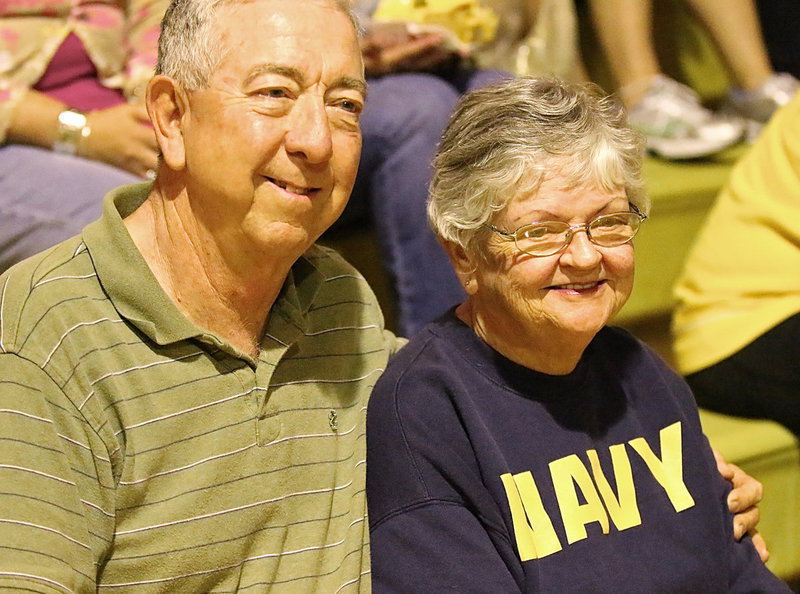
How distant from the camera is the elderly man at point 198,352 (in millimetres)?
1042

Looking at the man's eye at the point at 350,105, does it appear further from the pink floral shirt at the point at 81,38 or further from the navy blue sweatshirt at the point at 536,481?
the pink floral shirt at the point at 81,38

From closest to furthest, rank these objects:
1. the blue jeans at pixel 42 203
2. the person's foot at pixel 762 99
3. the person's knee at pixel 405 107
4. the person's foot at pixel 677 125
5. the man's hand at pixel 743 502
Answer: the man's hand at pixel 743 502
the blue jeans at pixel 42 203
the person's knee at pixel 405 107
the person's foot at pixel 677 125
the person's foot at pixel 762 99

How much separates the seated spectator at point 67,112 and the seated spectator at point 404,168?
0.40m

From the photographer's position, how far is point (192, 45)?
1.12 m

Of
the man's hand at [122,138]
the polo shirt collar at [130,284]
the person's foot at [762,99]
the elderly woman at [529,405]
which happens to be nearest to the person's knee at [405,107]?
the man's hand at [122,138]

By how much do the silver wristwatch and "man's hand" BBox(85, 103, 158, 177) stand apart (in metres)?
0.01

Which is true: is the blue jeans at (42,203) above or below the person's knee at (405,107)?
above

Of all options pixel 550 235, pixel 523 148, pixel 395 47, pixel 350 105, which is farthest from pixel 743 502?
pixel 395 47

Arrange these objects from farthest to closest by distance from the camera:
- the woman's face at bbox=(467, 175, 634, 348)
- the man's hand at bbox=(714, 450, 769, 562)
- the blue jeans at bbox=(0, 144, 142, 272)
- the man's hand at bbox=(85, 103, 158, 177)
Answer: the man's hand at bbox=(85, 103, 158, 177) → the blue jeans at bbox=(0, 144, 142, 272) → the man's hand at bbox=(714, 450, 769, 562) → the woman's face at bbox=(467, 175, 634, 348)

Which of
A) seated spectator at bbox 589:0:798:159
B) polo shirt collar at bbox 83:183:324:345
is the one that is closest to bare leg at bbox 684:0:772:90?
seated spectator at bbox 589:0:798:159

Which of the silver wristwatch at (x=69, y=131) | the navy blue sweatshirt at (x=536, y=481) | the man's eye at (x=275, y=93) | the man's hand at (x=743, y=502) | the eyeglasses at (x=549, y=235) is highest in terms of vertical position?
the man's eye at (x=275, y=93)

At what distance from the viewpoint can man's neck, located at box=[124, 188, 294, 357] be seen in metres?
1.17

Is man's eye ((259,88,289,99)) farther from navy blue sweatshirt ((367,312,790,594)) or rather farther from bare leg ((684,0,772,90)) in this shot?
bare leg ((684,0,772,90))

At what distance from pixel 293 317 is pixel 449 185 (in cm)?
25
